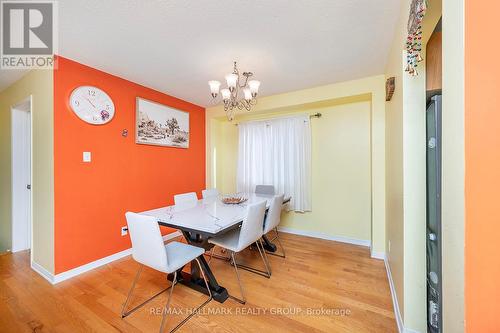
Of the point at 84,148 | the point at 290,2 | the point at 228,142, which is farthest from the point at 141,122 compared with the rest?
the point at 290,2

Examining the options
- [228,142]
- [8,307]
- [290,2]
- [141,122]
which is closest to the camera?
[290,2]

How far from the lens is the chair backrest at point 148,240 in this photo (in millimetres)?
1372

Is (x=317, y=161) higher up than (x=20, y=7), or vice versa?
(x=20, y=7)

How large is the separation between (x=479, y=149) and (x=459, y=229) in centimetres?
26

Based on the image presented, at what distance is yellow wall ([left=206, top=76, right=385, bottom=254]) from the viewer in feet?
8.17

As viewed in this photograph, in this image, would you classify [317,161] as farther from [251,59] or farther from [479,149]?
[479,149]

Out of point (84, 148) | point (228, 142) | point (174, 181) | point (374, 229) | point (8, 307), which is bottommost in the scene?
point (8, 307)

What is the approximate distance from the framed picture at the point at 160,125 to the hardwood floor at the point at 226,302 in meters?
1.72

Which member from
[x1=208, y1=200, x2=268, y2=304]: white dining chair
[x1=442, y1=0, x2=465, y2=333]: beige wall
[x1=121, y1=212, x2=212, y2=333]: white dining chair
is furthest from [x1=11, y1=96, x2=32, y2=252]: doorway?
[x1=442, y1=0, x2=465, y2=333]: beige wall

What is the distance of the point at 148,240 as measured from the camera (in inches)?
55.9

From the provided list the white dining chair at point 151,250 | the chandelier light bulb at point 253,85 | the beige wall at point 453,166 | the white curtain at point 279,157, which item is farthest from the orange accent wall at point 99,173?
the beige wall at point 453,166

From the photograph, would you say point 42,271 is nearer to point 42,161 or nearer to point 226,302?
point 42,161

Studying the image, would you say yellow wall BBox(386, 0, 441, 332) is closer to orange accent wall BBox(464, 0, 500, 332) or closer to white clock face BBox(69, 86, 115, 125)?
orange accent wall BBox(464, 0, 500, 332)

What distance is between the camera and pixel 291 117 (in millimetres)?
3367
